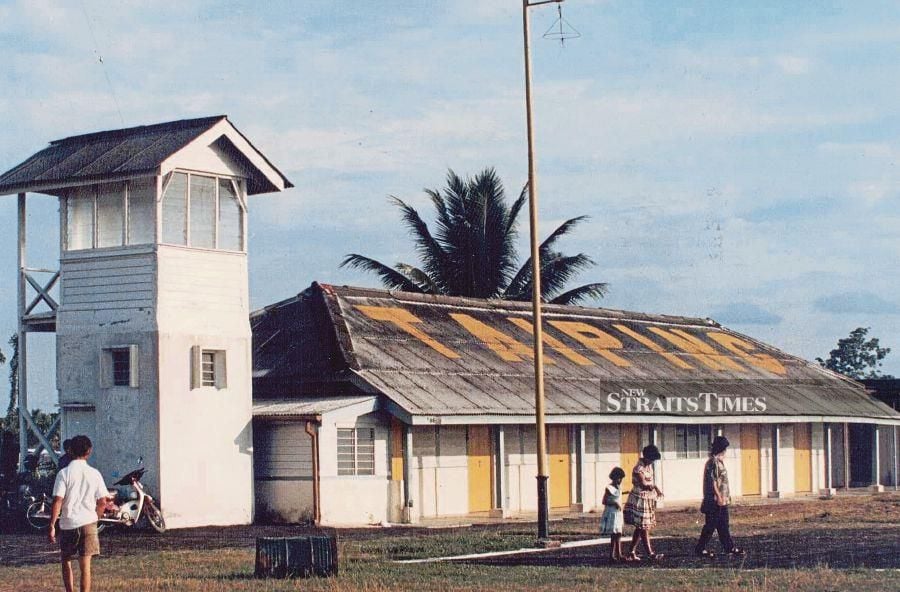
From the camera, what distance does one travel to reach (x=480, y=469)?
1393 inches

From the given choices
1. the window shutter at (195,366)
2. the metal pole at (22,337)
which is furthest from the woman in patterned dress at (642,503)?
the metal pole at (22,337)

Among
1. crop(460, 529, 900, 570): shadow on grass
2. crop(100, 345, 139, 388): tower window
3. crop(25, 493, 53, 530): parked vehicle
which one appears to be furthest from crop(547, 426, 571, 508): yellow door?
crop(25, 493, 53, 530): parked vehicle

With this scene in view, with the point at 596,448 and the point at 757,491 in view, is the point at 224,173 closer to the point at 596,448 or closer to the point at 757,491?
the point at 596,448

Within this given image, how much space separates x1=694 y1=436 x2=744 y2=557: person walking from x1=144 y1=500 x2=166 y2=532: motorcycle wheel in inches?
420

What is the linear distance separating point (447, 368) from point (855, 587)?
18724 mm

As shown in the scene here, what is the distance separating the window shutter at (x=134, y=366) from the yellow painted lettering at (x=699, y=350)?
20.9 m

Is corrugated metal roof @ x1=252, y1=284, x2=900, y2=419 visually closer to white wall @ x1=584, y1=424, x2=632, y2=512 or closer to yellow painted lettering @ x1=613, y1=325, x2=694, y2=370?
yellow painted lettering @ x1=613, y1=325, x2=694, y2=370

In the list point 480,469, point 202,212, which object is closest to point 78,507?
point 202,212

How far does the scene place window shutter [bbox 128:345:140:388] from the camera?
29094 millimetres

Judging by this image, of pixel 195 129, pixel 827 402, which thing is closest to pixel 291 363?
pixel 195 129

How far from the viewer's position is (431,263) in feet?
182

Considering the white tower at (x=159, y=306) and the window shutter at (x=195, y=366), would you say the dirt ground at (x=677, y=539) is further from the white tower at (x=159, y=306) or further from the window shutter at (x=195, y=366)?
the window shutter at (x=195, y=366)

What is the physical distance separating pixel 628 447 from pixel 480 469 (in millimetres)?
5763

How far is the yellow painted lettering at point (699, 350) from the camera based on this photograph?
4584cm
